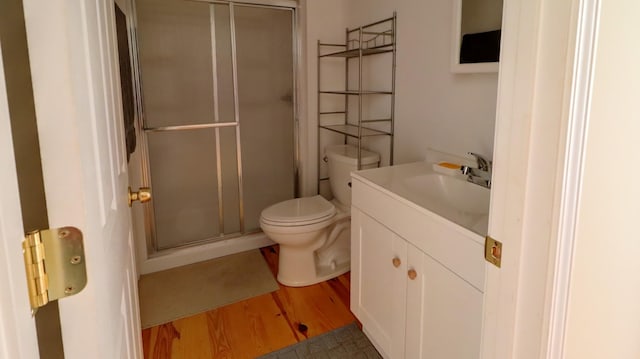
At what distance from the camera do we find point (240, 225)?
9.52 feet

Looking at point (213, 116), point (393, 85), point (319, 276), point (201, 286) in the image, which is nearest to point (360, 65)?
point (393, 85)

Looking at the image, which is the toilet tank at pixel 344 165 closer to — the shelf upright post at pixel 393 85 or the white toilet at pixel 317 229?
the white toilet at pixel 317 229

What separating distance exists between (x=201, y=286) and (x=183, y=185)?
2.29 feet

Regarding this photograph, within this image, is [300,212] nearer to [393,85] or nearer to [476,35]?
[393,85]

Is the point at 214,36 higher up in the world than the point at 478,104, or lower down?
higher up

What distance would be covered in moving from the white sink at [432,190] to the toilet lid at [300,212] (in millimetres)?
589

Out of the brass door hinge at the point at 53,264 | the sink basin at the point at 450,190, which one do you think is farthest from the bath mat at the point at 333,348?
the brass door hinge at the point at 53,264

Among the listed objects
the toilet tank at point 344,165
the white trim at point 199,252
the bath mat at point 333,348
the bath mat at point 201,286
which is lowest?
the bath mat at point 333,348

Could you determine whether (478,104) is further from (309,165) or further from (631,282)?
(309,165)

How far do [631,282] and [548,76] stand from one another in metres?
0.43

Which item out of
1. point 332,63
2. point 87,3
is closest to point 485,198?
point 87,3

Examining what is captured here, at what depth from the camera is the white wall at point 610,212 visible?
0.61 metres

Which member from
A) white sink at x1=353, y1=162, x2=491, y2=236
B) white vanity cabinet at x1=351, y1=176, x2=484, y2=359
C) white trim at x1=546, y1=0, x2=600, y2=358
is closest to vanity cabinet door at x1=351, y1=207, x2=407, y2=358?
white vanity cabinet at x1=351, y1=176, x2=484, y2=359

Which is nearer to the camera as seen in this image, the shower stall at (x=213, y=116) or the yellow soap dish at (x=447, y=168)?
the yellow soap dish at (x=447, y=168)
